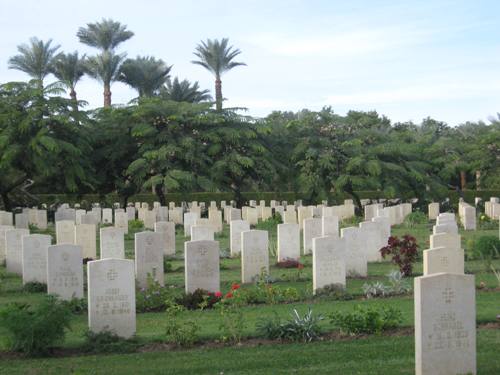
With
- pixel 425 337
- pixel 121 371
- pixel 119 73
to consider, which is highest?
pixel 119 73

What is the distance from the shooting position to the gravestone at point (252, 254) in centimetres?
1514

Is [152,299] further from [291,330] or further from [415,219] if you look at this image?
[415,219]

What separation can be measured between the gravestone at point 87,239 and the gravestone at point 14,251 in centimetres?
197

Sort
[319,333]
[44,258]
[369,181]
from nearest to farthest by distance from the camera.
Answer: [319,333] < [44,258] < [369,181]

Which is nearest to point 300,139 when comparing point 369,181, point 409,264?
point 369,181

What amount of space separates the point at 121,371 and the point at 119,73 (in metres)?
36.5

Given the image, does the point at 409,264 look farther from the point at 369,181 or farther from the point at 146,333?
the point at 369,181

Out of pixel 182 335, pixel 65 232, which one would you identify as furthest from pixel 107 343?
pixel 65 232

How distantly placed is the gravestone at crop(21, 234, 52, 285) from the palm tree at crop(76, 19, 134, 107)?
28193mm

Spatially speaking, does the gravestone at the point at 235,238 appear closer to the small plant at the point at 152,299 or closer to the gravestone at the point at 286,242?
the gravestone at the point at 286,242

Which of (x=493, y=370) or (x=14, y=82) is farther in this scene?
(x=14, y=82)

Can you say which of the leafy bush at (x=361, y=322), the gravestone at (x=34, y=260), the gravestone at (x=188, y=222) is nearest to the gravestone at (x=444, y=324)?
the leafy bush at (x=361, y=322)

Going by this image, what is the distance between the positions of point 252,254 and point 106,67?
2938cm

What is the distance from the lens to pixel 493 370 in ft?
25.8
